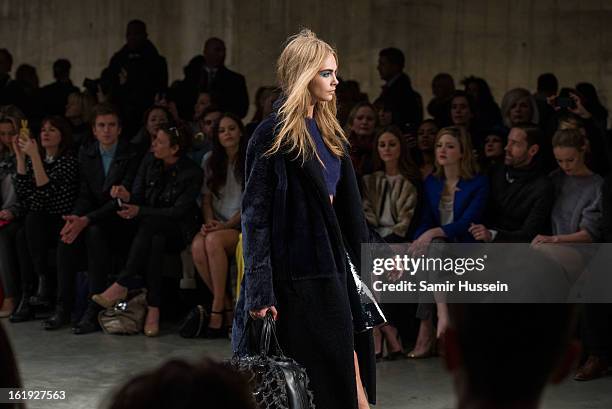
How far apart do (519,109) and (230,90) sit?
7.76ft

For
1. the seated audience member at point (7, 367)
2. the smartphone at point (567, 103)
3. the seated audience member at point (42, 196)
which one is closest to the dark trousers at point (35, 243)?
the seated audience member at point (42, 196)

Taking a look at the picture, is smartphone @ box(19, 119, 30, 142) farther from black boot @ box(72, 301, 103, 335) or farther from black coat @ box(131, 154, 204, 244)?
black boot @ box(72, 301, 103, 335)

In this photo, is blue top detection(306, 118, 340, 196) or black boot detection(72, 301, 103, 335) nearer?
blue top detection(306, 118, 340, 196)

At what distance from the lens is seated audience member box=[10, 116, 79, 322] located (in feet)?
A: 23.2

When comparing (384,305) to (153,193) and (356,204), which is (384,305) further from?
(356,204)

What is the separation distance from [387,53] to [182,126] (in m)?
2.05

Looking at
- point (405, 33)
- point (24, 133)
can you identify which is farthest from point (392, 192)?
point (405, 33)

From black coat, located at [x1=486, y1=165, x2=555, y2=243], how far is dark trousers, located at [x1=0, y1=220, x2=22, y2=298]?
3.07 m

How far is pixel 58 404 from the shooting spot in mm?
4906

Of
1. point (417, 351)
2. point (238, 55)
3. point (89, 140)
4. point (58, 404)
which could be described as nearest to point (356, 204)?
point (58, 404)

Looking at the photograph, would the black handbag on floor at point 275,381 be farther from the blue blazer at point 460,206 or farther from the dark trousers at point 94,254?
the dark trousers at point 94,254

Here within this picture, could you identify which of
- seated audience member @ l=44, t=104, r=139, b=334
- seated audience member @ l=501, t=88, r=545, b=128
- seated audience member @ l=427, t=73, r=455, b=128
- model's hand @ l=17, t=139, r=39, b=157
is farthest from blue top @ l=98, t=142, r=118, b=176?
seated audience member @ l=501, t=88, r=545, b=128

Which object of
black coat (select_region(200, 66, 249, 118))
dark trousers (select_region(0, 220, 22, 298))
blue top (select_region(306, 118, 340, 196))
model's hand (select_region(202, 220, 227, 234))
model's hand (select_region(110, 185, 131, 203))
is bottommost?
dark trousers (select_region(0, 220, 22, 298))

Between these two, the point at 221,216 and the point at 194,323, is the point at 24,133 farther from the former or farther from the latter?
the point at 194,323
